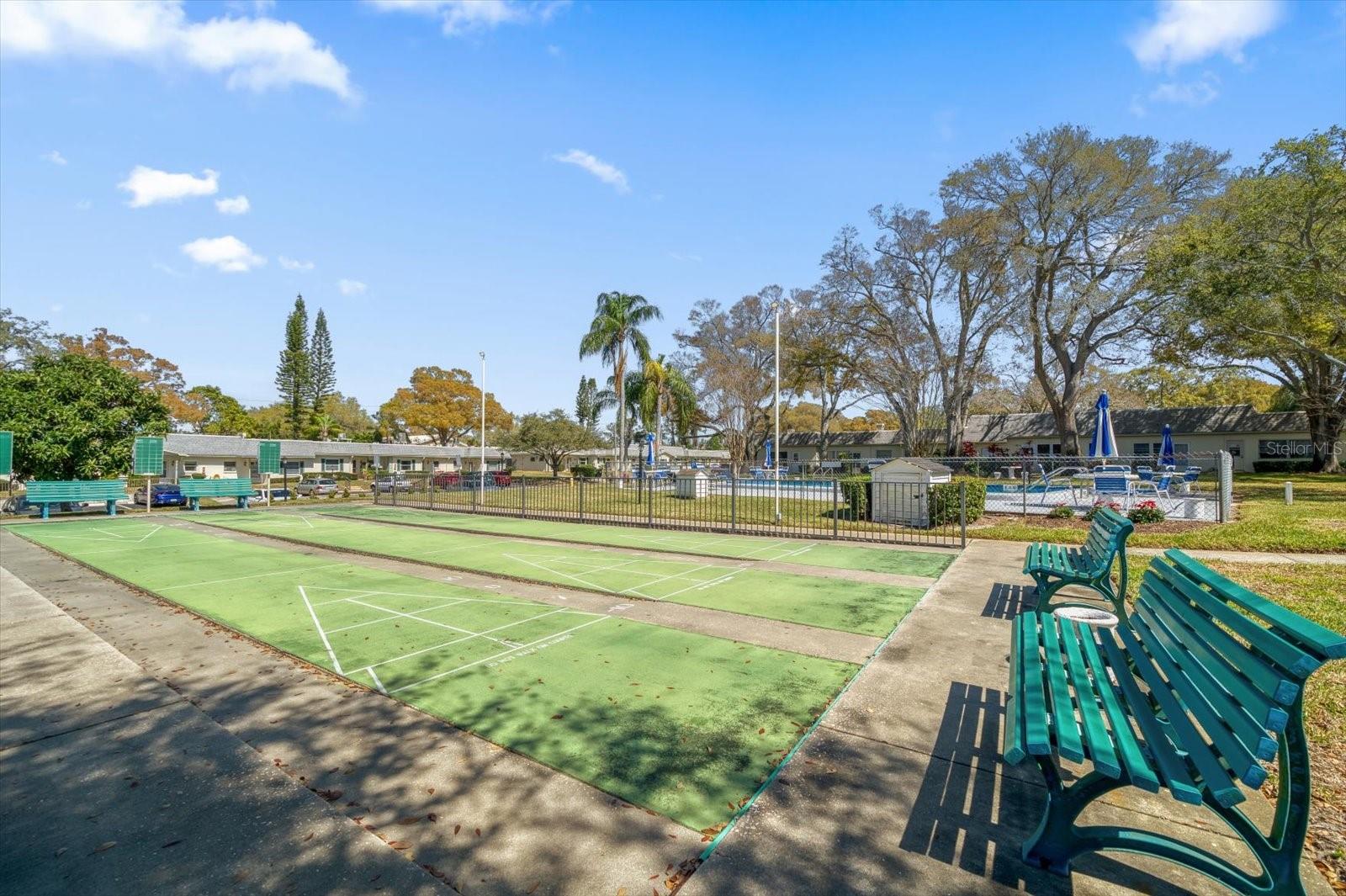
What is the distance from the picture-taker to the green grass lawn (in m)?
10.5

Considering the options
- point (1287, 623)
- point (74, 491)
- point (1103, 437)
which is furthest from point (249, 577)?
point (1103, 437)

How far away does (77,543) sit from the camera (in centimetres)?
1462

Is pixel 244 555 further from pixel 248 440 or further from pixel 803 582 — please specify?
pixel 248 440

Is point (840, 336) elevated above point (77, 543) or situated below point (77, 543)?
above

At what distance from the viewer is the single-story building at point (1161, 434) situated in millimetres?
42469

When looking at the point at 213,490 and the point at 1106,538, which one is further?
the point at 213,490

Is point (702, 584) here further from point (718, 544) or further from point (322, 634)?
point (322, 634)

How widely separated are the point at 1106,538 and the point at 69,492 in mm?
32831

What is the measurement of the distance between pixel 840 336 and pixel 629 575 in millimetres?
36754

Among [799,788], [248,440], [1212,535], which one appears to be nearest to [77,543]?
[799,788]

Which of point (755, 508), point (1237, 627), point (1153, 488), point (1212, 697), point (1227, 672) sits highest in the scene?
point (1237, 627)

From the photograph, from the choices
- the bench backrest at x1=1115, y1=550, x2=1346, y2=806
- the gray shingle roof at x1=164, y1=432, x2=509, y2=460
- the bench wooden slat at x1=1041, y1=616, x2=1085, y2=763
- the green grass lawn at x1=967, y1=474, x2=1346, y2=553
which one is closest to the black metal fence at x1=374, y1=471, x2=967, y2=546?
the green grass lawn at x1=967, y1=474, x2=1346, y2=553

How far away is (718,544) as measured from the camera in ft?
43.0

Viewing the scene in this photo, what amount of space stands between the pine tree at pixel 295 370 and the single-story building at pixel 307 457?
6.43 m
